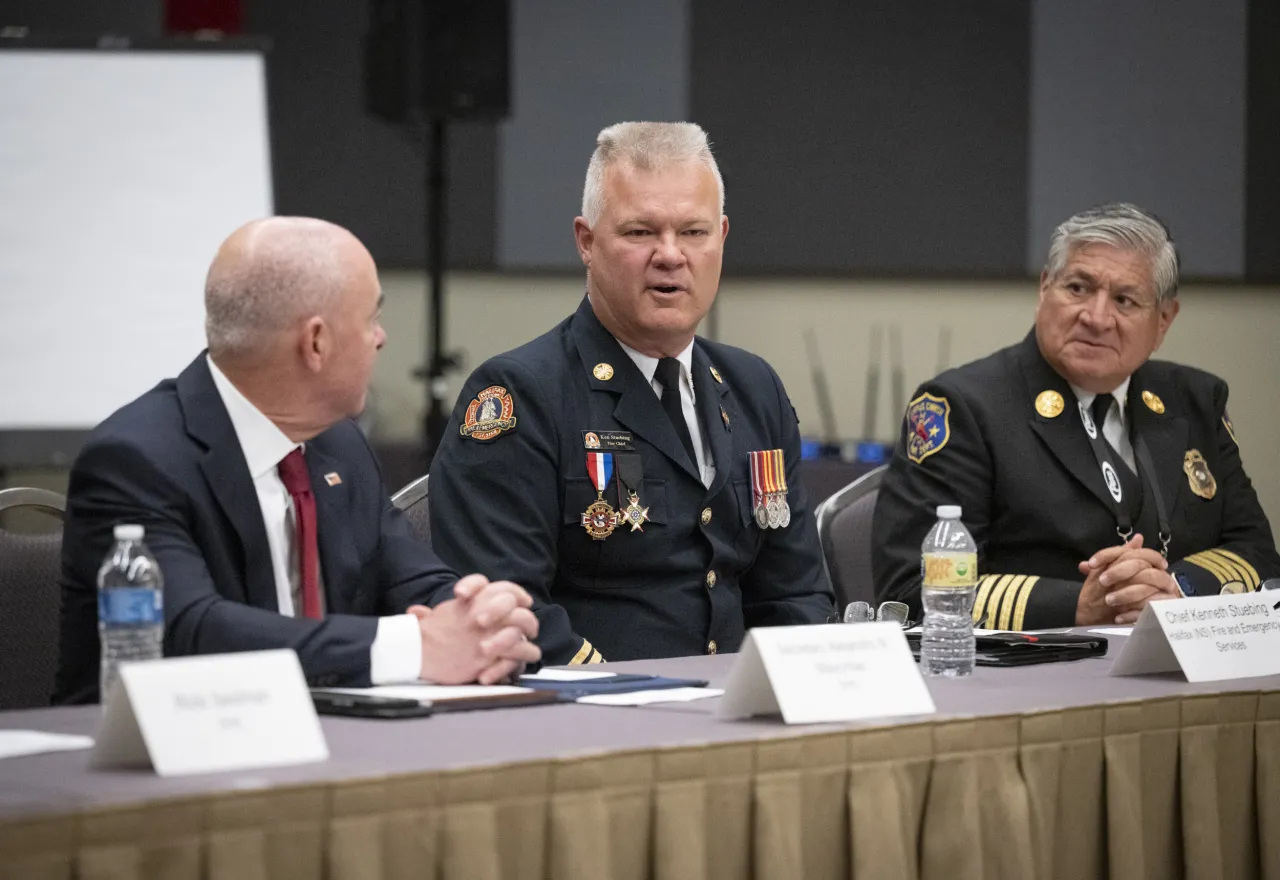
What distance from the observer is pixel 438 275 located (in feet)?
20.4

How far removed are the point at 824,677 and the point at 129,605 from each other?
2.49 ft

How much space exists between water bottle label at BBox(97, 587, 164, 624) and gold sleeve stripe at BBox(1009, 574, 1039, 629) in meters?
1.67

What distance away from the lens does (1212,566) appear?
3285 mm

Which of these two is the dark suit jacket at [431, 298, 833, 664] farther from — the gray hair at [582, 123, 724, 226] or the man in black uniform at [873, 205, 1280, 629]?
the man in black uniform at [873, 205, 1280, 629]

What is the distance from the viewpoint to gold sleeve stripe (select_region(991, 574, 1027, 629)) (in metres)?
3.07

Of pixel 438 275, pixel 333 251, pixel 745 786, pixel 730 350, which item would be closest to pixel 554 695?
pixel 745 786

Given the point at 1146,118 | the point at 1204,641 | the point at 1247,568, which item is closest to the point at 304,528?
the point at 1204,641

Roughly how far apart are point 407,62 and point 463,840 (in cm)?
482

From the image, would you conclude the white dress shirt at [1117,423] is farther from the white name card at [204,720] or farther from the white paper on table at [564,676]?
the white name card at [204,720]

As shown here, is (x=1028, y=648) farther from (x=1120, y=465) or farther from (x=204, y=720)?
(x=204, y=720)

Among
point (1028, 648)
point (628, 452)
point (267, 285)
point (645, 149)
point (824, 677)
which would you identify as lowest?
point (1028, 648)

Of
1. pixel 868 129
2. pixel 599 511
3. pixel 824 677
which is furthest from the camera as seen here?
pixel 868 129

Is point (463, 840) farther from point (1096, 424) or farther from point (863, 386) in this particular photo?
point (863, 386)

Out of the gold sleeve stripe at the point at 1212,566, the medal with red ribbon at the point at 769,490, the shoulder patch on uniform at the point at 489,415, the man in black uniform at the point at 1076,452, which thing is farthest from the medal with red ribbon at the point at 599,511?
the gold sleeve stripe at the point at 1212,566
